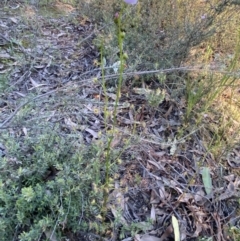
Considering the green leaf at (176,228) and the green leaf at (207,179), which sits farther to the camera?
the green leaf at (207,179)

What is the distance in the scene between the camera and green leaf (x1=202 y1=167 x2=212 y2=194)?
1780 mm

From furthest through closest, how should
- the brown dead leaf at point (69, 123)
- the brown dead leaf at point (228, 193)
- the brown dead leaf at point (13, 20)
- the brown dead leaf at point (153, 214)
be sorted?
the brown dead leaf at point (13, 20) → the brown dead leaf at point (69, 123) → the brown dead leaf at point (228, 193) → the brown dead leaf at point (153, 214)

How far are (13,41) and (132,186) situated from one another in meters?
1.53

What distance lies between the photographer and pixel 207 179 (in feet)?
5.95

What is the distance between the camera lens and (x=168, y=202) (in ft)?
5.52

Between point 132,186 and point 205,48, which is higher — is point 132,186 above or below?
below

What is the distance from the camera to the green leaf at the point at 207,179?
178 centimetres

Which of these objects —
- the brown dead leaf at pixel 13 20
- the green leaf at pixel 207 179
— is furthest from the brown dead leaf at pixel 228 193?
the brown dead leaf at pixel 13 20

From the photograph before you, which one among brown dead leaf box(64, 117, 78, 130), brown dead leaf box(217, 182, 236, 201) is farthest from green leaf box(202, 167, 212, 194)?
brown dead leaf box(64, 117, 78, 130)

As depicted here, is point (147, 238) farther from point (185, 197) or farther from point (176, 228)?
point (185, 197)

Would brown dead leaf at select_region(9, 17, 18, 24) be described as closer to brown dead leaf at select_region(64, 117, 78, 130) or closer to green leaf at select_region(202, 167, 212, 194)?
brown dead leaf at select_region(64, 117, 78, 130)

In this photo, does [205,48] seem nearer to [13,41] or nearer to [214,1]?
[214,1]

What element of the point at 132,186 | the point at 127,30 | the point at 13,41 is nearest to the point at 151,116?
the point at 132,186

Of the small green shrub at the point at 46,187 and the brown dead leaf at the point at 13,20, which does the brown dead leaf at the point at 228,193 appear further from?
the brown dead leaf at the point at 13,20
